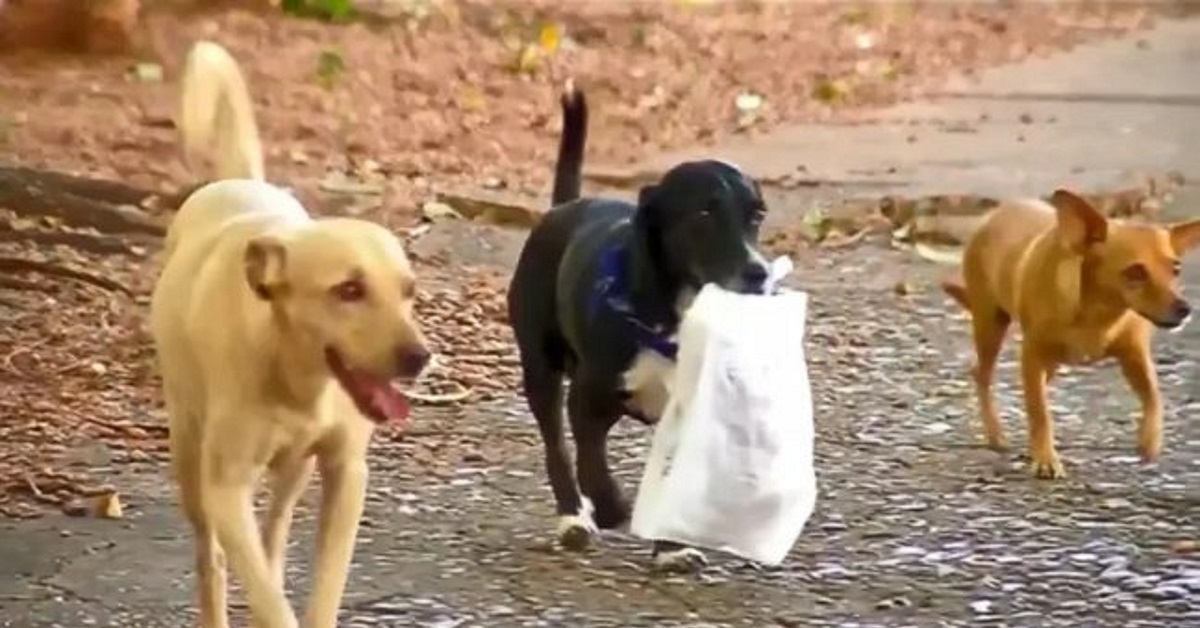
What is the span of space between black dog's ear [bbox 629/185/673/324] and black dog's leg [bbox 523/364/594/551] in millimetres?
231

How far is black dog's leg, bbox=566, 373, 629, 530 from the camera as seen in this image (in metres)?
2.27

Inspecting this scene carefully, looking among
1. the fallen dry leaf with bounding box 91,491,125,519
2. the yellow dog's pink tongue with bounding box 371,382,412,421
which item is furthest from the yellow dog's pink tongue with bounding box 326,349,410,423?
the fallen dry leaf with bounding box 91,491,125,519

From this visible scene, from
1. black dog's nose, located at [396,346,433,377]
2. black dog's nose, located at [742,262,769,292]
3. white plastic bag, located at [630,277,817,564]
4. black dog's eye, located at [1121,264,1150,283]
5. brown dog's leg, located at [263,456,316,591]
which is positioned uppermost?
black dog's nose, located at [742,262,769,292]

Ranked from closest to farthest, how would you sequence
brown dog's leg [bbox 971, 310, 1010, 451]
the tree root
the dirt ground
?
brown dog's leg [bbox 971, 310, 1010, 451], the dirt ground, the tree root

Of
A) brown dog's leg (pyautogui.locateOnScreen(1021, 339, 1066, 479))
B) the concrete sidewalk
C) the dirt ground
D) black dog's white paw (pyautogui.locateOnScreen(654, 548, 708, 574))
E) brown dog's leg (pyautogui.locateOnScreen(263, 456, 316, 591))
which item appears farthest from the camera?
the concrete sidewalk

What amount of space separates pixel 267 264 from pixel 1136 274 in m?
1.12

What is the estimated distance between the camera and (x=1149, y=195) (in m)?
4.59

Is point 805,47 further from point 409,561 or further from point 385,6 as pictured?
point 409,561

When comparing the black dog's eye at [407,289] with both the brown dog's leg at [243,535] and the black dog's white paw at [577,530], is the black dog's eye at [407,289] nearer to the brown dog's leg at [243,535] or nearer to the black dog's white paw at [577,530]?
the brown dog's leg at [243,535]

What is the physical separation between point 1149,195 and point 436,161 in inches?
Answer: 56.5

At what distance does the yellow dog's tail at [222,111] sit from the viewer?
2363 mm

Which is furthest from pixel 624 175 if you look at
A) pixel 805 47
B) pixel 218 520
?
pixel 218 520

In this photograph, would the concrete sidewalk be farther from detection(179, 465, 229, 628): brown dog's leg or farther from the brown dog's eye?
the brown dog's eye

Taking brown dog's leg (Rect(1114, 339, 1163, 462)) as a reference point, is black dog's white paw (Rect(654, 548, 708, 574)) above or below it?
below
